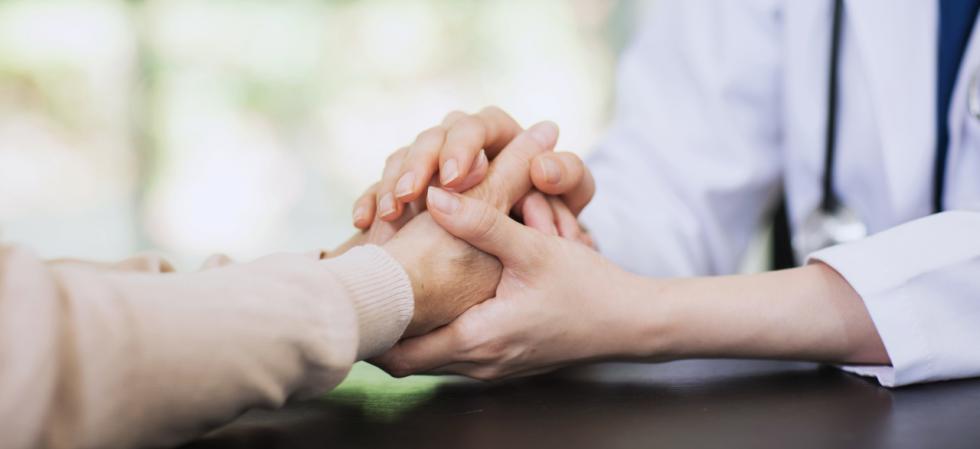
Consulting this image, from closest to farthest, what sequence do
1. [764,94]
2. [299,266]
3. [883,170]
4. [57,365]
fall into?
1. [57,365]
2. [299,266]
3. [883,170]
4. [764,94]

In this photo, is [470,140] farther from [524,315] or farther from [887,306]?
[887,306]

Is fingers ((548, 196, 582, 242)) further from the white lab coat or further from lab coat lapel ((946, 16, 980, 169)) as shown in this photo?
lab coat lapel ((946, 16, 980, 169))

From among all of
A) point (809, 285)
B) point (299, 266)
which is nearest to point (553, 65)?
point (809, 285)

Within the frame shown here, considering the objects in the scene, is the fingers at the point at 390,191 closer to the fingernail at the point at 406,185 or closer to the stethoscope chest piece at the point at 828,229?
the fingernail at the point at 406,185

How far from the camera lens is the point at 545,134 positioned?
0.79 m

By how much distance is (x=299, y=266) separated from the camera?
48 cm

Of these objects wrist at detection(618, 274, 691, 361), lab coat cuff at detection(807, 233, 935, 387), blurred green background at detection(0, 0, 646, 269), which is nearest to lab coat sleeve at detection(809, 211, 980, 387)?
lab coat cuff at detection(807, 233, 935, 387)

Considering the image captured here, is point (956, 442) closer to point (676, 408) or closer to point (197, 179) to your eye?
point (676, 408)

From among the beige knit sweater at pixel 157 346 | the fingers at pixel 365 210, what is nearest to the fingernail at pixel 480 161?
the fingers at pixel 365 210

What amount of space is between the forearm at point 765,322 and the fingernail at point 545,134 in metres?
0.20

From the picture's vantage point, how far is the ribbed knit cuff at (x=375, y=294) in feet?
1.72

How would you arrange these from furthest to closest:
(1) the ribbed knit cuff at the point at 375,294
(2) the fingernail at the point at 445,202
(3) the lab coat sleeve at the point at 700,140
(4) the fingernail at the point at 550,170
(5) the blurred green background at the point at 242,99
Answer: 1. (5) the blurred green background at the point at 242,99
2. (3) the lab coat sleeve at the point at 700,140
3. (4) the fingernail at the point at 550,170
4. (2) the fingernail at the point at 445,202
5. (1) the ribbed knit cuff at the point at 375,294

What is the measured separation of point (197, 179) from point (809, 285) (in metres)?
2.24

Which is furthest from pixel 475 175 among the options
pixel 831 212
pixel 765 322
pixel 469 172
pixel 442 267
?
pixel 831 212
